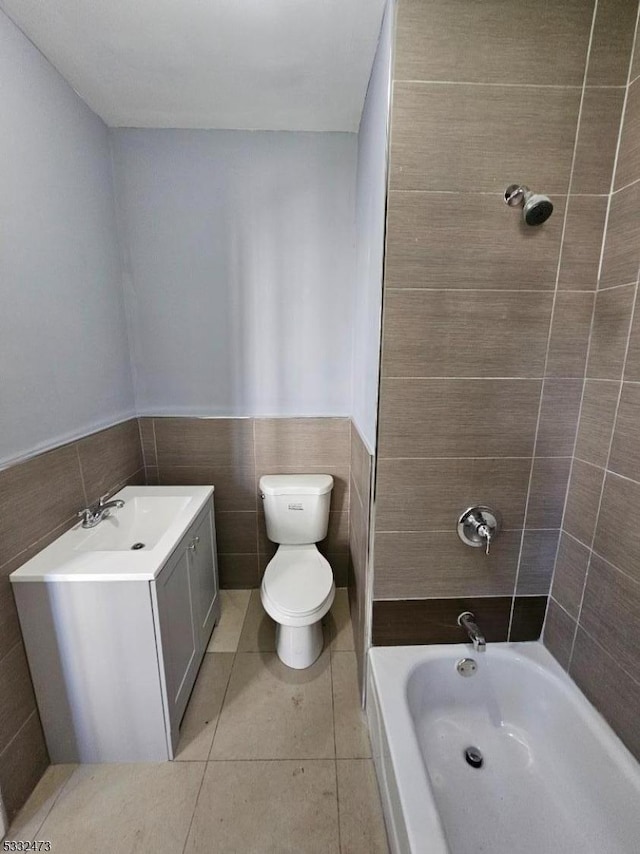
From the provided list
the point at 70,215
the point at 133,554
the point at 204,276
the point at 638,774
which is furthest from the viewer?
the point at 204,276

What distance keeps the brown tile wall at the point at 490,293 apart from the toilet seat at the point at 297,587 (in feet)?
1.02

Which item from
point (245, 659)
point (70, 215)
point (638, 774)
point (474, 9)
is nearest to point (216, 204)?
point (70, 215)

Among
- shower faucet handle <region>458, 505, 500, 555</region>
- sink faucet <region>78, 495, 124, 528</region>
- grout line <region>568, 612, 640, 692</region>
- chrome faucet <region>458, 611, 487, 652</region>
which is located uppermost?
shower faucet handle <region>458, 505, 500, 555</region>

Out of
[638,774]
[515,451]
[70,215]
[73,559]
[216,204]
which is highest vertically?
[216,204]

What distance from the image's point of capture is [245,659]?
1659 millimetres

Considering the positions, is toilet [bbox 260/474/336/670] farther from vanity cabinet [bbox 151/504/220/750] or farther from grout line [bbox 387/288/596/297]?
grout line [bbox 387/288/596/297]

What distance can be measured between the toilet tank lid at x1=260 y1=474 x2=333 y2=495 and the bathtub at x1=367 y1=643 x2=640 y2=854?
0.76 metres

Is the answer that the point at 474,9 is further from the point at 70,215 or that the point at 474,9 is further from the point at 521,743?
the point at 521,743

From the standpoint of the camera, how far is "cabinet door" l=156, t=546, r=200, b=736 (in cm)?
119

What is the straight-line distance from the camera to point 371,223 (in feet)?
4.19

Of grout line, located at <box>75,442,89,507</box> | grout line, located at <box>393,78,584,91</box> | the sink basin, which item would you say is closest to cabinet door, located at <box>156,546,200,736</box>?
the sink basin

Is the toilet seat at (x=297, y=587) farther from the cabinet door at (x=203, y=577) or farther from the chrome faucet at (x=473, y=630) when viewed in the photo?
the chrome faucet at (x=473, y=630)

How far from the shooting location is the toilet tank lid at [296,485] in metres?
1.81

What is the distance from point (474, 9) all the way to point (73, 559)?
6.70 feet
